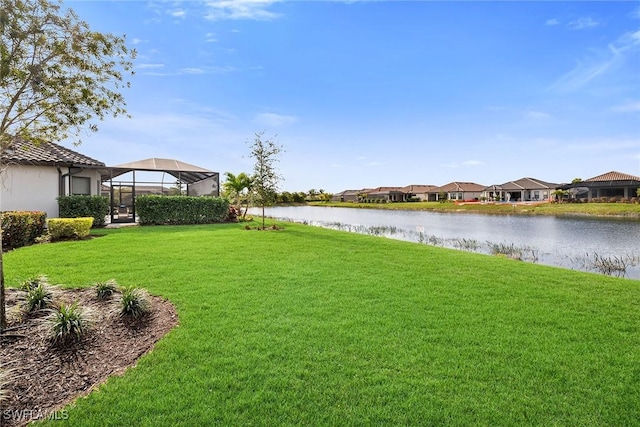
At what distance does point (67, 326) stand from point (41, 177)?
14.8 metres

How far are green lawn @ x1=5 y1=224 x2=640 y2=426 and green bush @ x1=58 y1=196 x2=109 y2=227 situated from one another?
863cm

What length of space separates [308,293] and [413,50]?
537 inches

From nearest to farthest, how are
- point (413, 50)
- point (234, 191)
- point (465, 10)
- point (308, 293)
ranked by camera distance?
A: 1. point (308, 293)
2. point (465, 10)
3. point (413, 50)
4. point (234, 191)

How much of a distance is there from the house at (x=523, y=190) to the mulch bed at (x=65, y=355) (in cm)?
6575

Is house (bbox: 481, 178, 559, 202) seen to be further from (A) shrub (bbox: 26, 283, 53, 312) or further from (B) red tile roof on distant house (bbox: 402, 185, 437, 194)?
(A) shrub (bbox: 26, 283, 53, 312)

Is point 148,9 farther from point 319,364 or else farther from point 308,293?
point 319,364

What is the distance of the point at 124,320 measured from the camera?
4637 millimetres

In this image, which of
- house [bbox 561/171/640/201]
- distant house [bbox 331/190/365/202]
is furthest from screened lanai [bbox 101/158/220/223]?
distant house [bbox 331/190/365/202]

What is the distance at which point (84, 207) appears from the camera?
15.3m

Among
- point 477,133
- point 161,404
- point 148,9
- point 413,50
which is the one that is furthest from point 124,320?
point 477,133

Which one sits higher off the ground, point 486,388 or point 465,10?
point 465,10

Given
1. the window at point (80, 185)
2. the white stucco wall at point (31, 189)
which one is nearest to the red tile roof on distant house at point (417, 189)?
the window at point (80, 185)

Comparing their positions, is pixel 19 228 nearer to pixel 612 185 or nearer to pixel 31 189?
pixel 31 189

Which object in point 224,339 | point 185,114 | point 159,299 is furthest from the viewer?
point 185,114
